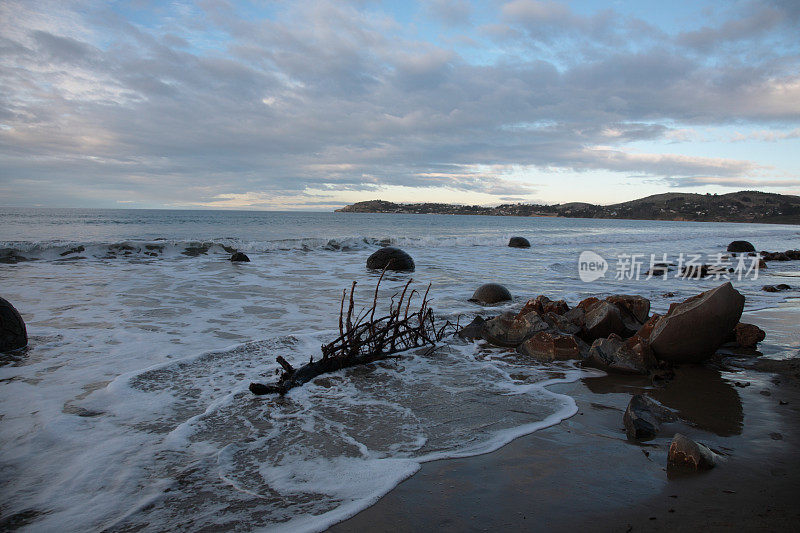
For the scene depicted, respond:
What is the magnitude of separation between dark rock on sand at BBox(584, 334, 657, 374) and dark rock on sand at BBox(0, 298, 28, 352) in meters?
6.36

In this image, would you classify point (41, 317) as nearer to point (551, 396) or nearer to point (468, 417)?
point (468, 417)

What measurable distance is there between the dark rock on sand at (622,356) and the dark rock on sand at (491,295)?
11.6 ft

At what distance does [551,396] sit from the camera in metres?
3.81

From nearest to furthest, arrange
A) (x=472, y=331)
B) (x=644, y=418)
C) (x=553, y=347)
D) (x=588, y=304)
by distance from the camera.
Result: (x=644, y=418) → (x=553, y=347) → (x=472, y=331) → (x=588, y=304)

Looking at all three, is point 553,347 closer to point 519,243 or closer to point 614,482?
point 614,482

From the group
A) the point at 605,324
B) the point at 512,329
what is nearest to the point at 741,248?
the point at 605,324

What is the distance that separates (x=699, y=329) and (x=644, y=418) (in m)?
1.97

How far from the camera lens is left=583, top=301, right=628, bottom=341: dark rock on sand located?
542cm

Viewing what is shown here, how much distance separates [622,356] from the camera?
14.8 ft

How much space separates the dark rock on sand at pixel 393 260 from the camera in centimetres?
1347

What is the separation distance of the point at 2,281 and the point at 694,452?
42.7 ft

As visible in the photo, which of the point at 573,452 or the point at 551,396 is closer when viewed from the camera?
the point at 573,452

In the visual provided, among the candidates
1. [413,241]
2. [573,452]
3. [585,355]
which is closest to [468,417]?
[573,452]

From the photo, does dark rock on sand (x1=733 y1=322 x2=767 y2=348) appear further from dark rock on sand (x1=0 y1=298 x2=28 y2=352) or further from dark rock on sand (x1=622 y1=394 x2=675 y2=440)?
dark rock on sand (x1=0 y1=298 x2=28 y2=352)
